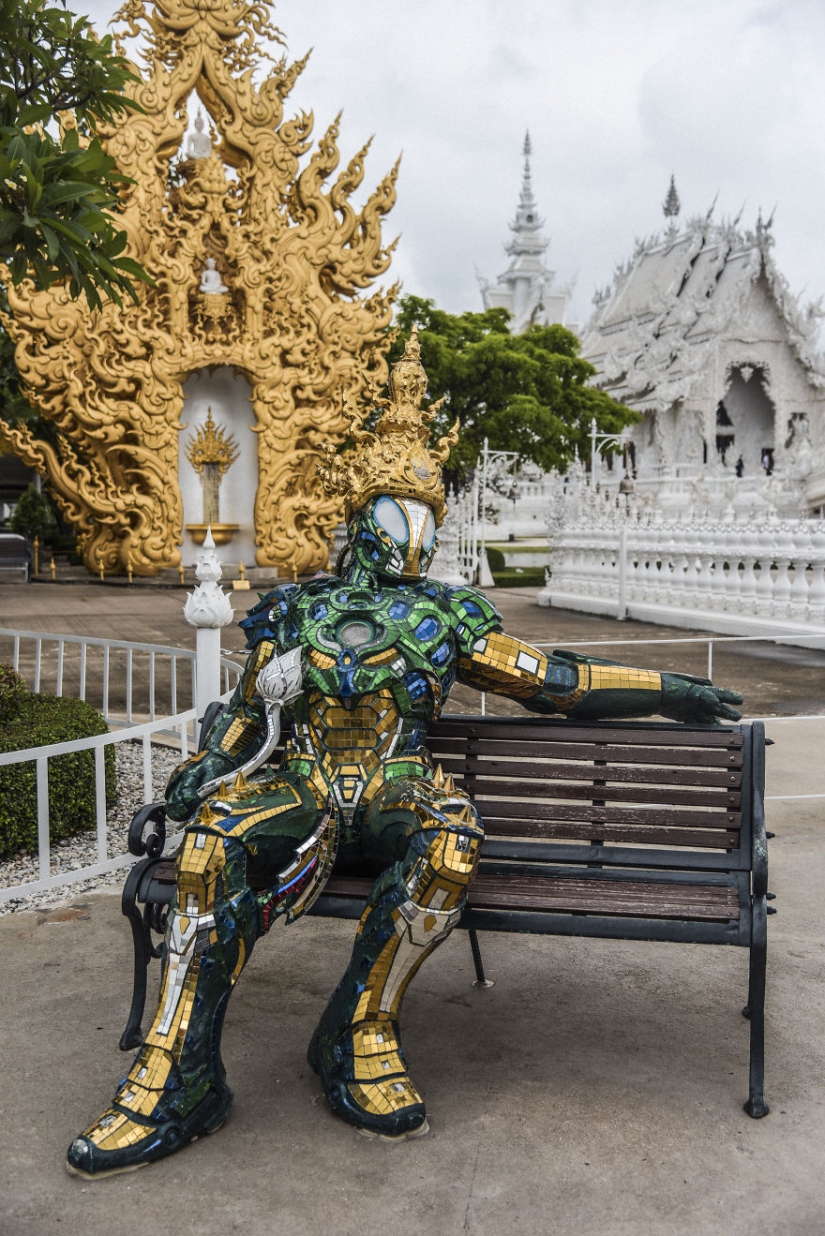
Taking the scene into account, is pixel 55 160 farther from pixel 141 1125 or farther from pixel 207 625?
pixel 141 1125

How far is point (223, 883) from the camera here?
2.60m

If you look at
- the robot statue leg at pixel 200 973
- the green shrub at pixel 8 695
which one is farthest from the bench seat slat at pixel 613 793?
the green shrub at pixel 8 695

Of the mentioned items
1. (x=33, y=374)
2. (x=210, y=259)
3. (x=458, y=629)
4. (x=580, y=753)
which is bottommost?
(x=580, y=753)

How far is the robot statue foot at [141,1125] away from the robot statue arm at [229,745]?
80 cm

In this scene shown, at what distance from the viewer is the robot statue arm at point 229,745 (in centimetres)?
315

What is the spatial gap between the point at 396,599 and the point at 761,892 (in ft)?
4.16

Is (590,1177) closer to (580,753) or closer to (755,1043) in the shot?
(755,1043)

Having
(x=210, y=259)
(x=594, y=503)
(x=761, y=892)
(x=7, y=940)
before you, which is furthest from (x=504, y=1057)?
(x=210, y=259)

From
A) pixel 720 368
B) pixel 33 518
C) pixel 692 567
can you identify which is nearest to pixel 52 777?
pixel 692 567

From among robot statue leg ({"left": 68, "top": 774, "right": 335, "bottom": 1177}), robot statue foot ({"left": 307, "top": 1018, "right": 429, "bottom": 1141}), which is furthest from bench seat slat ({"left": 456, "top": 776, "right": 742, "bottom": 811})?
robot statue foot ({"left": 307, "top": 1018, "right": 429, "bottom": 1141})

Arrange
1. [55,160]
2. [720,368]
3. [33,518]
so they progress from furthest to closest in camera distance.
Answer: [720,368] → [33,518] → [55,160]

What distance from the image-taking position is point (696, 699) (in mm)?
3299

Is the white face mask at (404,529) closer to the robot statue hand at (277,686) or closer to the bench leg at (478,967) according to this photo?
the robot statue hand at (277,686)

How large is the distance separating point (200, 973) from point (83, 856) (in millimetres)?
Result: 2376
